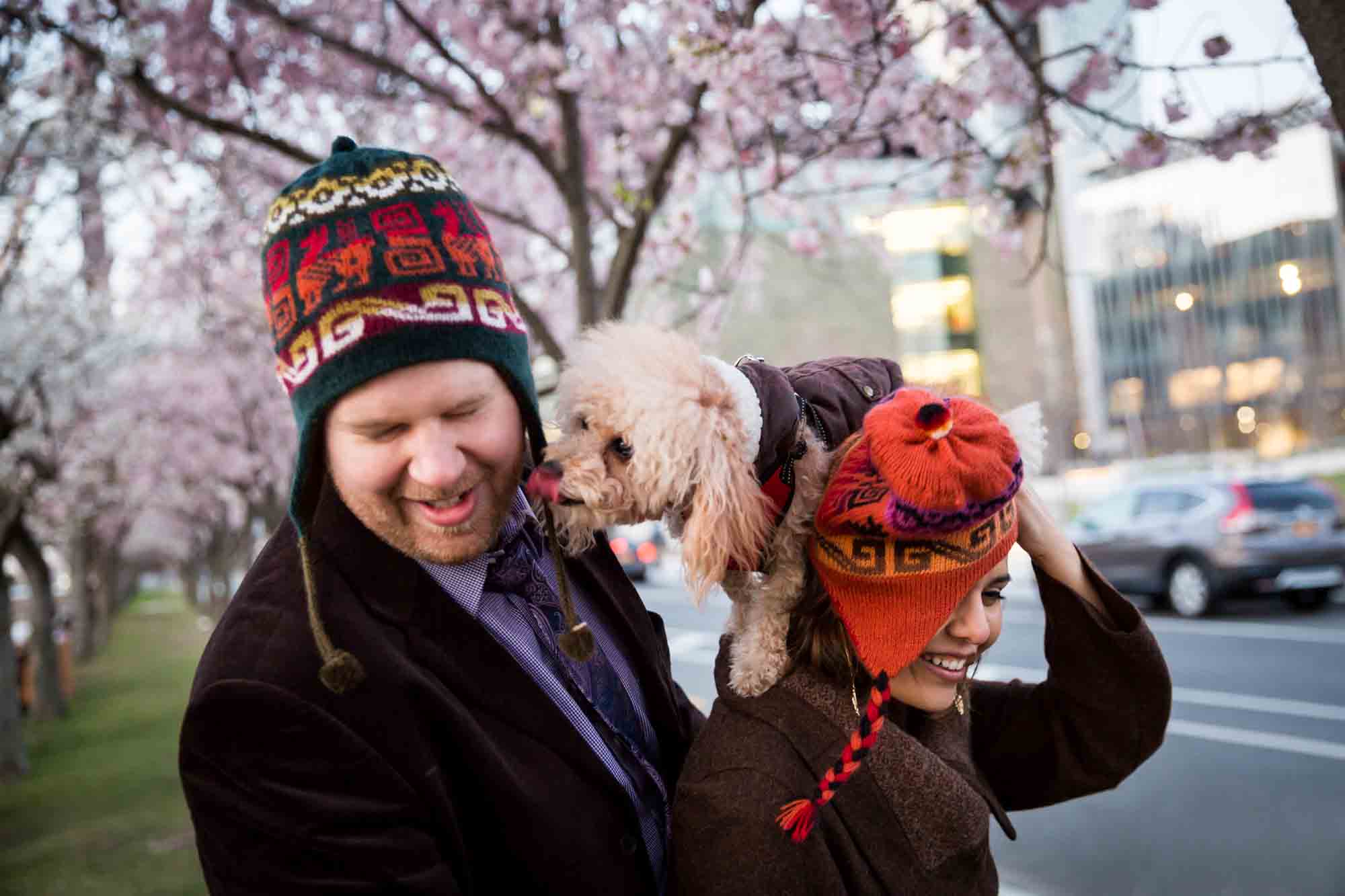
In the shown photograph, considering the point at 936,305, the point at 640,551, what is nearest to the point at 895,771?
the point at 640,551

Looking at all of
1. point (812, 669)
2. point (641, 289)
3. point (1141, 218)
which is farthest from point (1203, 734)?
point (1141, 218)

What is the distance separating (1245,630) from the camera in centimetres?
1056

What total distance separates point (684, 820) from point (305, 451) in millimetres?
906

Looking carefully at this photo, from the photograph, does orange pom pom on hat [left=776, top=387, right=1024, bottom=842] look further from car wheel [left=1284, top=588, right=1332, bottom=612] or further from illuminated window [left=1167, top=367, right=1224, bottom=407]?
illuminated window [left=1167, top=367, right=1224, bottom=407]

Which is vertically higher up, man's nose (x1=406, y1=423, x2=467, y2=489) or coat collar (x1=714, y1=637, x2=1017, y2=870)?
man's nose (x1=406, y1=423, x2=467, y2=489)

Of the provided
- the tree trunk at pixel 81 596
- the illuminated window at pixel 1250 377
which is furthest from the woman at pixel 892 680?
the illuminated window at pixel 1250 377

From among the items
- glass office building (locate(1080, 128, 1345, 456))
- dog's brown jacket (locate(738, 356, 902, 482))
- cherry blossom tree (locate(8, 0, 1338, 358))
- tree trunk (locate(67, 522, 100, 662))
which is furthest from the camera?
glass office building (locate(1080, 128, 1345, 456))

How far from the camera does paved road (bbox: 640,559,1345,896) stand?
507cm

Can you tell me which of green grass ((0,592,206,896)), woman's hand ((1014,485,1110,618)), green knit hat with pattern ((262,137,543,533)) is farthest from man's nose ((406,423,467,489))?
green grass ((0,592,206,896))

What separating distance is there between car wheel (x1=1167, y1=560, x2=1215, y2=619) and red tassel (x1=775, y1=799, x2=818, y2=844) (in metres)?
11.4

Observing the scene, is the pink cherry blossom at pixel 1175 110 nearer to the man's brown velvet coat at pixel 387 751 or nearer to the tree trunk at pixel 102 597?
the man's brown velvet coat at pixel 387 751

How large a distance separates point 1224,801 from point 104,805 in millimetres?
8862

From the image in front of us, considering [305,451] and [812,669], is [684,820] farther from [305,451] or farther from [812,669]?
[305,451]

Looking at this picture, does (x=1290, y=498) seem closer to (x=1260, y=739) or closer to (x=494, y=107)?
(x=1260, y=739)
